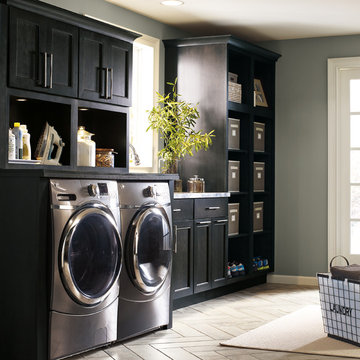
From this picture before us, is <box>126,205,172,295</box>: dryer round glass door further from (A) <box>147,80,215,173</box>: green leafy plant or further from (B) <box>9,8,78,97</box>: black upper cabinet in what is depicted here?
(A) <box>147,80,215,173</box>: green leafy plant

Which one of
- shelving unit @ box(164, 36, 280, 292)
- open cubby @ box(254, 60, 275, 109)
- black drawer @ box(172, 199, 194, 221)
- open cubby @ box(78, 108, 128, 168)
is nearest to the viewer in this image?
open cubby @ box(78, 108, 128, 168)

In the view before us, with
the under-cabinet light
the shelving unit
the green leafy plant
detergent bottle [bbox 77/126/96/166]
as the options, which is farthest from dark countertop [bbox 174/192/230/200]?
the under-cabinet light

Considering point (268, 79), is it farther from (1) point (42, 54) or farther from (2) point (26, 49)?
(2) point (26, 49)

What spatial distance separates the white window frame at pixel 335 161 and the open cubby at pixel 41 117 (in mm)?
3166


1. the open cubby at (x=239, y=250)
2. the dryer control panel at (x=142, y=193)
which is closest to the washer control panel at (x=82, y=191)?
the dryer control panel at (x=142, y=193)

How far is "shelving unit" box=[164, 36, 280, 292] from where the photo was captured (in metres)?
5.96

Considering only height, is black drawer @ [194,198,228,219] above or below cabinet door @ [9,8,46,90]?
below

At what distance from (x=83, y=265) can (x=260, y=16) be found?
10.2 ft

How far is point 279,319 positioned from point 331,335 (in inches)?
26.3

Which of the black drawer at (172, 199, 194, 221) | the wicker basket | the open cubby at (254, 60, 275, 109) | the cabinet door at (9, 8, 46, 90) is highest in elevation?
the open cubby at (254, 60, 275, 109)

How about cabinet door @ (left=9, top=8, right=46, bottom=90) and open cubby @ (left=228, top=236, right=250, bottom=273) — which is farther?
open cubby @ (left=228, top=236, right=250, bottom=273)

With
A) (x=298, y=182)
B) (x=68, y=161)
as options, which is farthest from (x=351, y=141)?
(x=68, y=161)

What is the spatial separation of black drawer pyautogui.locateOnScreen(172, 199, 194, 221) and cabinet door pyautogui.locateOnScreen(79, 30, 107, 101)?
3.57 feet

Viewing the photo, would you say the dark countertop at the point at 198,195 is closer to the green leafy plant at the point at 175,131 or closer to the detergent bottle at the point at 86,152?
the green leafy plant at the point at 175,131
